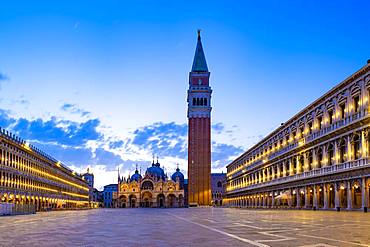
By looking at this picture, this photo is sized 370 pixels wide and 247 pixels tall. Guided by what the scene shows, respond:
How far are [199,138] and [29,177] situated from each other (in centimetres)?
6809

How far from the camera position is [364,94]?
45.5 m

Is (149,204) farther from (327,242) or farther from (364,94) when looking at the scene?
(327,242)

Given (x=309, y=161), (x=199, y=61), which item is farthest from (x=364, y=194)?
(x=199, y=61)

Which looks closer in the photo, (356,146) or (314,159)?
(356,146)

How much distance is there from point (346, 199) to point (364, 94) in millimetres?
11514

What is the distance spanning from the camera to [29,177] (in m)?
94.3

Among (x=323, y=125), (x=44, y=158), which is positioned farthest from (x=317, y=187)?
(x=44, y=158)

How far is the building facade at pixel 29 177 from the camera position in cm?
7750

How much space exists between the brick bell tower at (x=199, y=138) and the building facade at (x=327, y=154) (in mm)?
61180

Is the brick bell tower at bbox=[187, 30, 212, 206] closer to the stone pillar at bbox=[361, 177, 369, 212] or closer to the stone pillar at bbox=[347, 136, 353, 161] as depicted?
the stone pillar at bbox=[347, 136, 353, 161]

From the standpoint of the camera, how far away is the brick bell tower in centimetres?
14862

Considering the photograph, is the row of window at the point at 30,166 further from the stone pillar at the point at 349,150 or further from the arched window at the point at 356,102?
the arched window at the point at 356,102

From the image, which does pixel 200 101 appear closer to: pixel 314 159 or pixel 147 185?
pixel 147 185

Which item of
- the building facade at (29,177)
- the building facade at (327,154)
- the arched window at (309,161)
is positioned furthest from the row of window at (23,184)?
the arched window at (309,161)
